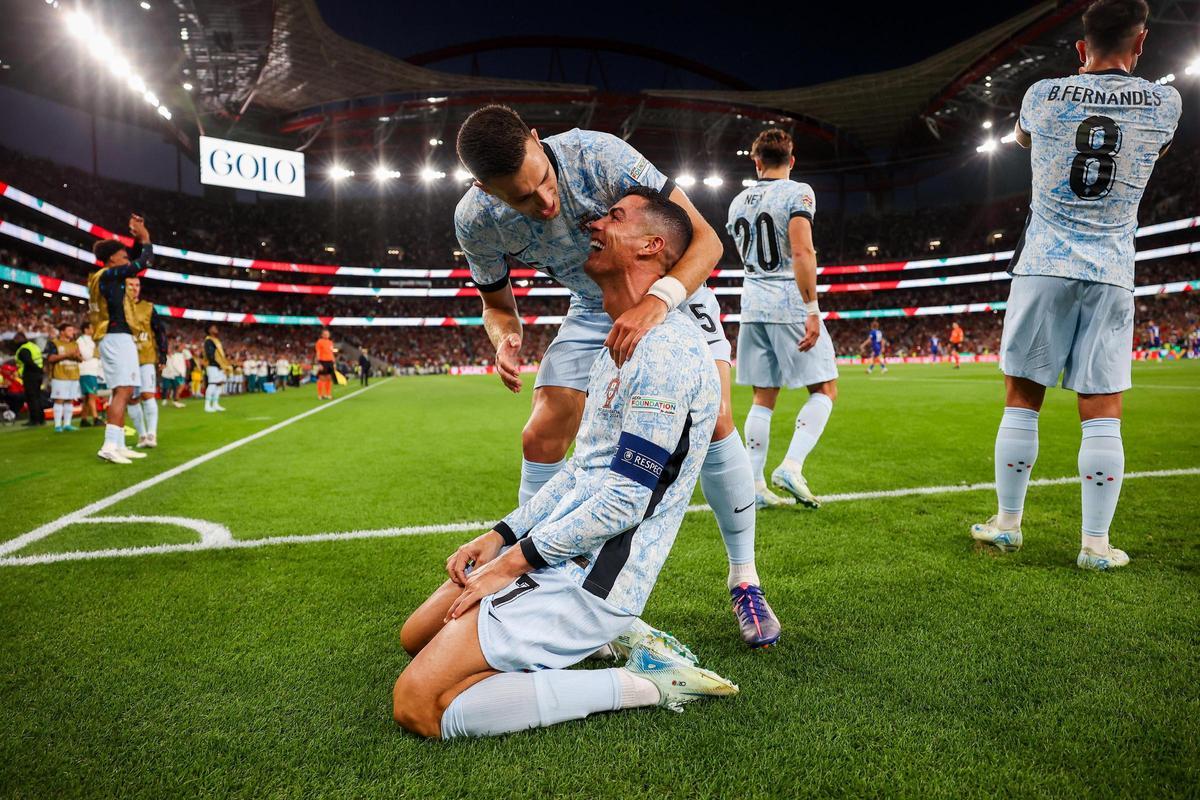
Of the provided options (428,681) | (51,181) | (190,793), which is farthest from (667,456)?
(51,181)

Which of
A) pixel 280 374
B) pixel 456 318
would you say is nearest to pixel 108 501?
pixel 280 374

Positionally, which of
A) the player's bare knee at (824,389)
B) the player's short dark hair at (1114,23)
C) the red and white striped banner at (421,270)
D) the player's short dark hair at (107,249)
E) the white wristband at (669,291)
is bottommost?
the player's bare knee at (824,389)

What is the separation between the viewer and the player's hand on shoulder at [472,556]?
1.87 meters

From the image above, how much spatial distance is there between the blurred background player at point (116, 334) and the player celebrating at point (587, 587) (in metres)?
6.79

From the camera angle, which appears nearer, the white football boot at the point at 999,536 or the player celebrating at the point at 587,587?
the player celebrating at the point at 587,587

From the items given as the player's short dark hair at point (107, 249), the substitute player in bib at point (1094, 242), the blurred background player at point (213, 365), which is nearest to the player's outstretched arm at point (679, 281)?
the substitute player in bib at point (1094, 242)

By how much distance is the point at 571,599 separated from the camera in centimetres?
174

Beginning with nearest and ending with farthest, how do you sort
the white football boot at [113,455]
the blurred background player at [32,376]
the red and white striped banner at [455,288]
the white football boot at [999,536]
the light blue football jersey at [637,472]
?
the light blue football jersey at [637,472] < the white football boot at [999,536] < the white football boot at [113,455] < the blurred background player at [32,376] < the red and white striped banner at [455,288]

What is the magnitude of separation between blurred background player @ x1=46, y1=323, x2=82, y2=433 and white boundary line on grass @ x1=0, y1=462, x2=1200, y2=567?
8.21 meters

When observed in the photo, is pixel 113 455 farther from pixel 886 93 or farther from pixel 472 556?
pixel 886 93

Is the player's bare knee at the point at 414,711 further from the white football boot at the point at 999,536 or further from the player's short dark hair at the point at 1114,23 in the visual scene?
the player's short dark hair at the point at 1114,23

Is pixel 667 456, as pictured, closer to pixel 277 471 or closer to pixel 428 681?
pixel 428 681

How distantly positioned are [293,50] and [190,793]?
116ft

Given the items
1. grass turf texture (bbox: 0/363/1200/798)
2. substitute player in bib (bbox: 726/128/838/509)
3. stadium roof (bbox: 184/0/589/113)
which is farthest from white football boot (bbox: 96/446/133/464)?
stadium roof (bbox: 184/0/589/113)
